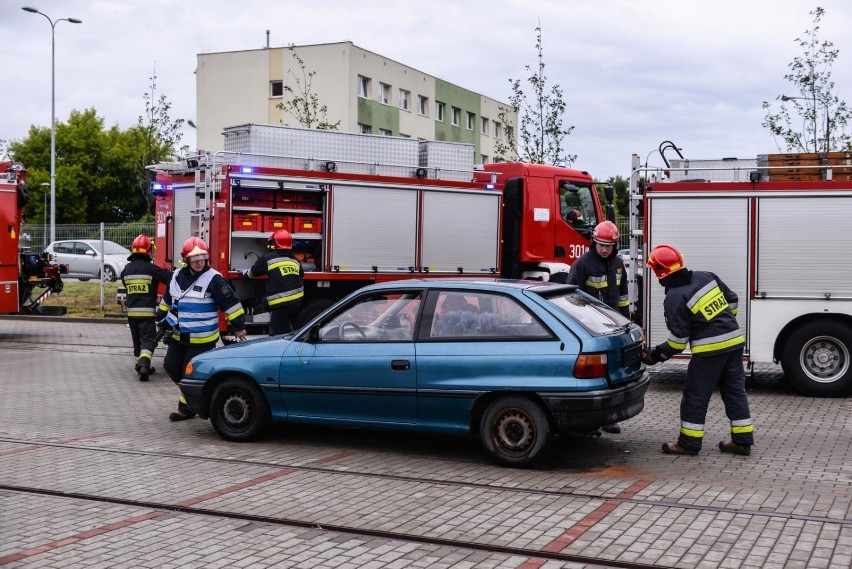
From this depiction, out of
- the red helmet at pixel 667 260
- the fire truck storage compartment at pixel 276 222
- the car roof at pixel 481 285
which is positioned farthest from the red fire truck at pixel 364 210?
the red helmet at pixel 667 260

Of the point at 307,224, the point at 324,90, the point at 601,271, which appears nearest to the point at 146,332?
the point at 307,224

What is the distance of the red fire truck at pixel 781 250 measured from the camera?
1088cm

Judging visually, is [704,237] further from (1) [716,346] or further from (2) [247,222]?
(2) [247,222]

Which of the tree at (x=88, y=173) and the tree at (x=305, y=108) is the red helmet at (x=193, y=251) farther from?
the tree at (x=88, y=173)

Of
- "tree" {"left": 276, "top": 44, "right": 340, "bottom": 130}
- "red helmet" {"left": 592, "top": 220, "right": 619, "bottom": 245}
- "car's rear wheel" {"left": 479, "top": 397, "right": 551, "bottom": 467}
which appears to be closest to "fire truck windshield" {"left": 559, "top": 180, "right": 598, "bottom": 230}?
"red helmet" {"left": 592, "top": 220, "right": 619, "bottom": 245}

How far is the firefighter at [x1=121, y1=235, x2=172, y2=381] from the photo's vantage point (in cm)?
1249

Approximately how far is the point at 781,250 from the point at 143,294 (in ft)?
25.6

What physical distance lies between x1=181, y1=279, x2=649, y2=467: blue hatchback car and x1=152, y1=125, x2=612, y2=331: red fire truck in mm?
5093

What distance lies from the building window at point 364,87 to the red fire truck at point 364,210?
32858mm

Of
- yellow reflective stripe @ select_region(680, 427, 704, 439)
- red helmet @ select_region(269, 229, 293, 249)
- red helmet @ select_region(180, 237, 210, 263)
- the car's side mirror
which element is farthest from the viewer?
red helmet @ select_region(269, 229, 293, 249)

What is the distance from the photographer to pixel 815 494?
6.44m

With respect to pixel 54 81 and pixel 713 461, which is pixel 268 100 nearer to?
pixel 54 81

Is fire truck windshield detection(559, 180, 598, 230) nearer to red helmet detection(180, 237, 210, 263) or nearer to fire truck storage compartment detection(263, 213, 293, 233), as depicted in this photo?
fire truck storage compartment detection(263, 213, 293, 233)

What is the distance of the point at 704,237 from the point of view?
446 inches
